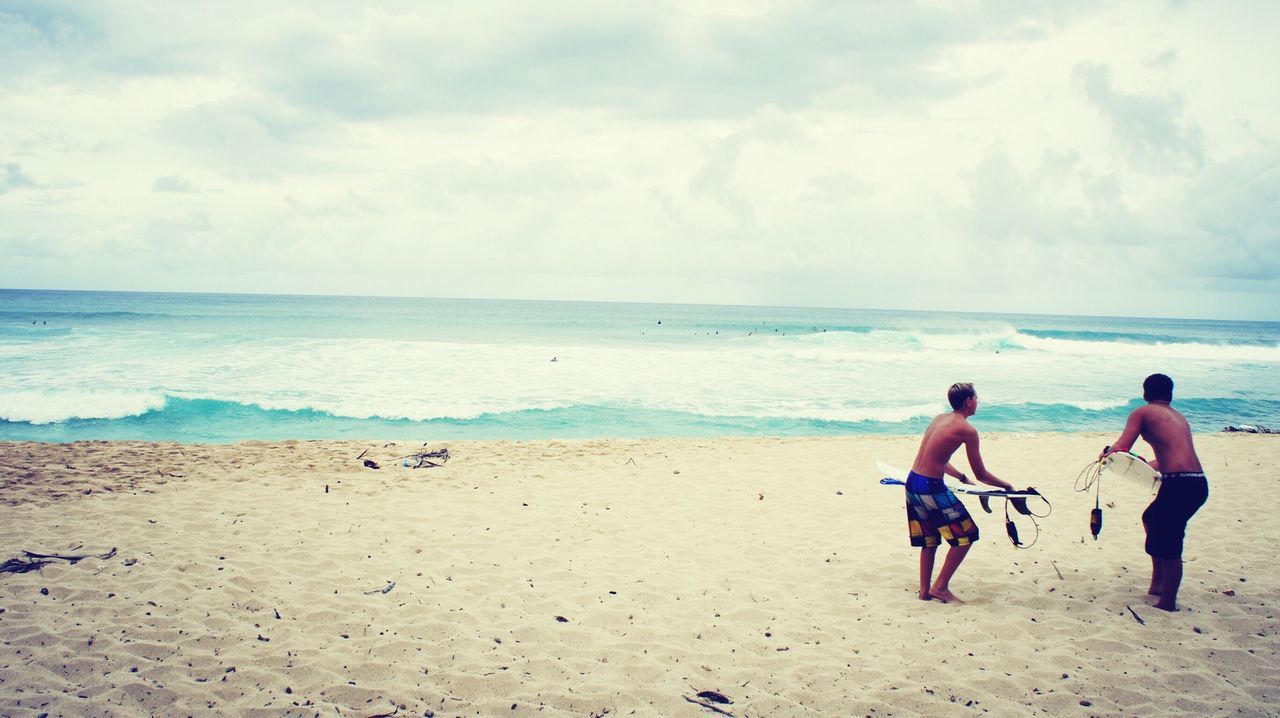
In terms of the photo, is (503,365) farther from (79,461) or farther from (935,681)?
(935,681)

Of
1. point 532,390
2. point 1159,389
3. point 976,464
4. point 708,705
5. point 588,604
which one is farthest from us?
point 532,390

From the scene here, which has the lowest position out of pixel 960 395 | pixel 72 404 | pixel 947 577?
pixel 72 404

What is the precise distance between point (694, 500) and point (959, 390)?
390 centimetres

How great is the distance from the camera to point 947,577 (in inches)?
191

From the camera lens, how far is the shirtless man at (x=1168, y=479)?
4457 millimetres

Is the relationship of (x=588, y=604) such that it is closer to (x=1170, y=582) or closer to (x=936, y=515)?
(x=936, y=515)

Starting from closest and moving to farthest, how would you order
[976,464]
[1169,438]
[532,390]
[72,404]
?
[976,464]
[1169,438]
[72,404]
[532,390]

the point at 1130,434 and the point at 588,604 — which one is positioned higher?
the point at 1130,434

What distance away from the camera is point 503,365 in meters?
22.2

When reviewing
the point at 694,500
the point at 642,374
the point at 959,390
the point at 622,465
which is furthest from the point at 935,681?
the point at 642,374

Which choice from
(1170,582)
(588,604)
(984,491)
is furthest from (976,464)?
(588,604)

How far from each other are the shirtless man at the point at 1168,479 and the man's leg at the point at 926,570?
1.41 m

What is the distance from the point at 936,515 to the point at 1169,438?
164 centimetres

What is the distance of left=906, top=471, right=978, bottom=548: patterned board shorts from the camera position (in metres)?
4.63
